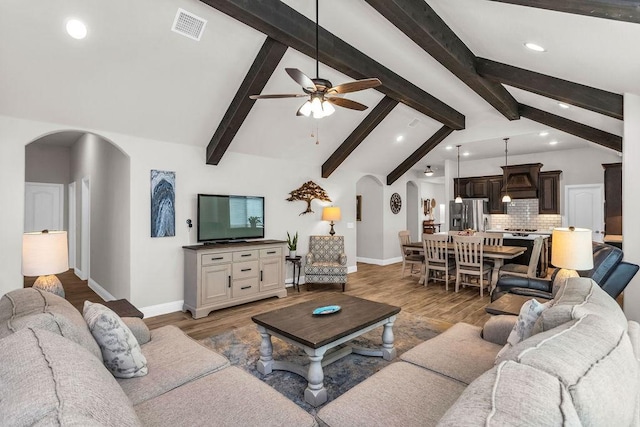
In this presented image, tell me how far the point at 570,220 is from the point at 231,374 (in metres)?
8.74

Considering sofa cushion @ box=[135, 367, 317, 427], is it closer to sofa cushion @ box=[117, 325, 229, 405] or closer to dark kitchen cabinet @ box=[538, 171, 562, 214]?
sofa cushion @ box=[117, 325, 229, 405]

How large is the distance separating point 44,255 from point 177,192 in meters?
2.19

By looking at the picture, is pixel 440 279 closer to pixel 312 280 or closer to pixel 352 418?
pixel 312 280

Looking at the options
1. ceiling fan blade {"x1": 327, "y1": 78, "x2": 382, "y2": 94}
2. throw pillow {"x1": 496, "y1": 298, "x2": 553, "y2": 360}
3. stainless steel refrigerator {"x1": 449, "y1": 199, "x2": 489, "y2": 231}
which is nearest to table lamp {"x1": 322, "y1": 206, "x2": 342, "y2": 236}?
ceiling fan blade {"x1": 327, "y1": 78, "x2": 382, "y2": 94}

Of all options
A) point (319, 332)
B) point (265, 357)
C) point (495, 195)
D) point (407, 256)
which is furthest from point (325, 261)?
point (495, 195)

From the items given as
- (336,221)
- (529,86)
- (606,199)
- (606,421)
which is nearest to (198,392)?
(606,421)

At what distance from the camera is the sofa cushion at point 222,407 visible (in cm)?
146

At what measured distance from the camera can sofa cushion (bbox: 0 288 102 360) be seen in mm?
1475

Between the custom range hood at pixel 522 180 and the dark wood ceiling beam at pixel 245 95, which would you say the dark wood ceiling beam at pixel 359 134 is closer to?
the dark wood ceiling beam at pixel 245 95

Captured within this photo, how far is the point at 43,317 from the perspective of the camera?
1.49m

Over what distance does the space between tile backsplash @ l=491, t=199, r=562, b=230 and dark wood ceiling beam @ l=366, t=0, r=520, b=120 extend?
4.95 meters

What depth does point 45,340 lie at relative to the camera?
114 centimetres

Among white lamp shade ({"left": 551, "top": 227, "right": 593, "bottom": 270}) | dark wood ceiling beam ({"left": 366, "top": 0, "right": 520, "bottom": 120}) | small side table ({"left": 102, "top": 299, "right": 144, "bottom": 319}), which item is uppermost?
dark wood ceiling beam ({"left": 366, "top": 0, "right": 520, "bottom": 120})

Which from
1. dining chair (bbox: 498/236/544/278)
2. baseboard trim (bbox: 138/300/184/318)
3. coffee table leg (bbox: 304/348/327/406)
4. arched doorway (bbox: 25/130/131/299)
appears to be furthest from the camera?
dining chair (bbox: 498/236/544/278)
